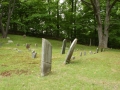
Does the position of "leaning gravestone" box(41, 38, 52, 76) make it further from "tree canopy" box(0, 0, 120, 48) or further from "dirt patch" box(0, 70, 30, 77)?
"tree canopy" box(0, 0, 120, 48)

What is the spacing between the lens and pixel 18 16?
31547 millimetres

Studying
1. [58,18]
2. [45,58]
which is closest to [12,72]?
[45,58]

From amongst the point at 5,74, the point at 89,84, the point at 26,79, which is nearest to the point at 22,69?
the point at 5,74

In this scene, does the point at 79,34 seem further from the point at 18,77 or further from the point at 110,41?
the point at 18,77

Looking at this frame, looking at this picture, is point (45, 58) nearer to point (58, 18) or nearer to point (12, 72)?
point (12, 72)

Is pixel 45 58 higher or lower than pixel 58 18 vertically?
lower

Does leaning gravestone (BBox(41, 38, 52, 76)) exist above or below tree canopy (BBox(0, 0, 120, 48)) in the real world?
below

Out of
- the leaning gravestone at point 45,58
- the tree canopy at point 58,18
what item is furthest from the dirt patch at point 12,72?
Result: the tree canopy at point 58,18

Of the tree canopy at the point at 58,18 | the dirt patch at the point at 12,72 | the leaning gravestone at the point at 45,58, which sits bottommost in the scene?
the dirt patch at the point at 12,72

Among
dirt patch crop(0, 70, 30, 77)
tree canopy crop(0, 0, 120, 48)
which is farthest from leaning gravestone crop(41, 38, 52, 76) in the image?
tree canopy crop(0, 0, 120, 48)

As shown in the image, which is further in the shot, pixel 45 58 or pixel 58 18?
pixel 58 18

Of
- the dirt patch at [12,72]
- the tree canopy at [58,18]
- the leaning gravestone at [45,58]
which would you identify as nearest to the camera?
the leaning gravestone at [45,58]

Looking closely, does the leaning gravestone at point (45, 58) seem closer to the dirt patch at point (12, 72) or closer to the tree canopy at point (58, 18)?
the dirt patch at point (12, 72)

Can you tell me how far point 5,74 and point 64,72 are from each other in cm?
289
